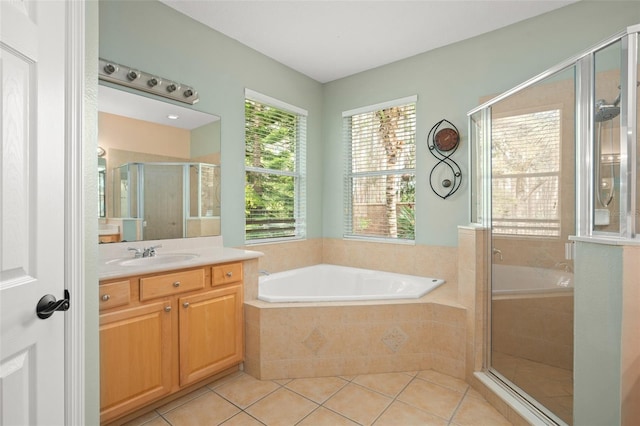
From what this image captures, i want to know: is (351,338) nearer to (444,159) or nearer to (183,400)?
(183,400)

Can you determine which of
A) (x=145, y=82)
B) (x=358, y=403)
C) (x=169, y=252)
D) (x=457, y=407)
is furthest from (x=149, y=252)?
(x=457, y=407)

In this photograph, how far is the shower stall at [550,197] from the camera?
1411 mm

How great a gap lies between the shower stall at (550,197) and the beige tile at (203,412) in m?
1.72

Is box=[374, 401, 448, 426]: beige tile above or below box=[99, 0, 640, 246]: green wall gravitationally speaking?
below

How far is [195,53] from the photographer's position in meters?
2.70

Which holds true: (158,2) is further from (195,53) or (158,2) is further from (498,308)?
(498,308)

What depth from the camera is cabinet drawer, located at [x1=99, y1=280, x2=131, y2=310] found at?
5.57ft

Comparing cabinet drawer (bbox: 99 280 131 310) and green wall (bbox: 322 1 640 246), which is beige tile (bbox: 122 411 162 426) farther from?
green wall (bbox: 322 1 640 246)

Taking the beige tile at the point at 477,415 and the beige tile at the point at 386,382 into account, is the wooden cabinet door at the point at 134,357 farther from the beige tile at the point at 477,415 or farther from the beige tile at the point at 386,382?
the beige tile at the point at 477,415

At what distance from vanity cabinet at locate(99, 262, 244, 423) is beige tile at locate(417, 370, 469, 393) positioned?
4.43 feet

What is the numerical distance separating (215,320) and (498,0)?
307cm

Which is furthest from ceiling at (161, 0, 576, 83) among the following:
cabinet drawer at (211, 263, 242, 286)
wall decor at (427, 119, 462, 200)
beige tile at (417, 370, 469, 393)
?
beige tile at (417, 370, 469, 393)

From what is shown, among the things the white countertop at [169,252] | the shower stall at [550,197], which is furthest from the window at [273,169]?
the shower stall at [550,197]

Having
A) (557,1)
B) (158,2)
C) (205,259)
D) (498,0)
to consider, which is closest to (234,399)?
(205,259)
